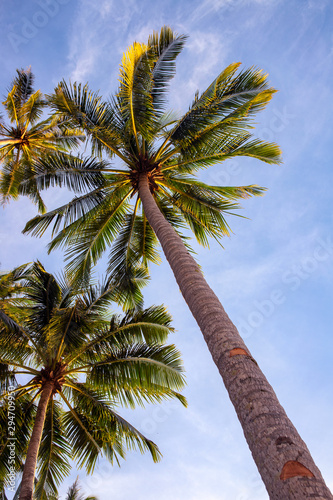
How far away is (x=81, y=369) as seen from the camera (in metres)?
8.71

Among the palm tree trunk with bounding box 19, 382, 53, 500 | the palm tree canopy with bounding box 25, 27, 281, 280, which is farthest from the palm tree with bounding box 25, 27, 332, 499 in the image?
the palm tree trunk with bounding box 19, 382, 53, 500

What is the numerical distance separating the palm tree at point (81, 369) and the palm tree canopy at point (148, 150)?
130 centimetres

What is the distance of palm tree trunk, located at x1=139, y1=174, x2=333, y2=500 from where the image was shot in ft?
7.00

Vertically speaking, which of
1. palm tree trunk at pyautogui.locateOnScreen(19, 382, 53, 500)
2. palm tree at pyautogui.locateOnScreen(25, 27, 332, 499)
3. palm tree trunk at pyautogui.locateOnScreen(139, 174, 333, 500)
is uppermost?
palm tree at pyautogui.locateOnScreen(25, 27, 332, 499)

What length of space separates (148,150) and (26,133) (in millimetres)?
7121

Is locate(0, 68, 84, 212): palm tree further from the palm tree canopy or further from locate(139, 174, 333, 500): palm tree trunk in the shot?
locate(139, 174, 333, 500): palm tree trunk

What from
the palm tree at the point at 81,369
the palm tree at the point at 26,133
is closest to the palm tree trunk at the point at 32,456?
the palm tree at the point at 81,369

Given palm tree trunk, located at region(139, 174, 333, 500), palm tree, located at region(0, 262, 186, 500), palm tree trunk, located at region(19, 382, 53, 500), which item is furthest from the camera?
palm tree, located at region(0, 262, 186, 500)

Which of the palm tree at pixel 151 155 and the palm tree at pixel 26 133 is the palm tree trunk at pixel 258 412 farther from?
the palm tree at pixel 26 133

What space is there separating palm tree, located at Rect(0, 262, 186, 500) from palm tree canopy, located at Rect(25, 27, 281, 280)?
1.30 meters

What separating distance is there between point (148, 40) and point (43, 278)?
254 inches

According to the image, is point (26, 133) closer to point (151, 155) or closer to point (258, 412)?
point (151, 155)

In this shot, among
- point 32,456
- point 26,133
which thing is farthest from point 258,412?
point 26,133

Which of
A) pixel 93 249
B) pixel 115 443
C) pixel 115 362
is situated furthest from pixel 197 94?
pixel 115 443
